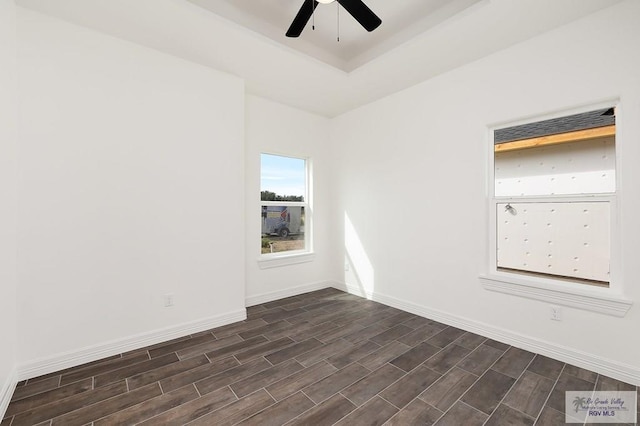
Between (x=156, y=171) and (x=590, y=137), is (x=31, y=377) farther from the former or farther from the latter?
(x=590, y=137)

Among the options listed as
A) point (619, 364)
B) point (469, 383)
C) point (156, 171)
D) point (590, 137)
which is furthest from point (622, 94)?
point (156, 171)

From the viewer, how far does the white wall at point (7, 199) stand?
188 cm

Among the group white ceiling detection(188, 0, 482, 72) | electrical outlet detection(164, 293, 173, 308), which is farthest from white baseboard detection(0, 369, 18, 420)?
white ceiling detection(188, 0, 482, 72)

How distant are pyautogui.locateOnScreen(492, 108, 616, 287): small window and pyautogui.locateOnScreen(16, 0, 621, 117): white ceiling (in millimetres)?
897

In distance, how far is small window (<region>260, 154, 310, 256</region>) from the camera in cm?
406

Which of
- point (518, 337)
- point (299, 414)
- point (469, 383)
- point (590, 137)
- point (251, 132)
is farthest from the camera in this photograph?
point (251, 132)

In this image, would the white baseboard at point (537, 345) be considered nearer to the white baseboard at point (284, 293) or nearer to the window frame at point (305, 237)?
the white baseboard at point (284, 293)

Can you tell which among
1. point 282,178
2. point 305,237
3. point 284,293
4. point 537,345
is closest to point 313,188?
point 282,178

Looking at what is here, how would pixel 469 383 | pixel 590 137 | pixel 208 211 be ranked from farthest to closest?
pixel 208 211
pixel 590 137
pixel 469 383

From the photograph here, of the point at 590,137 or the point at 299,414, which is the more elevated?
the point at 590,137

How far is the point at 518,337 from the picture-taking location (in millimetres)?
2611

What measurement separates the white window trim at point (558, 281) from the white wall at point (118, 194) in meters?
2.73

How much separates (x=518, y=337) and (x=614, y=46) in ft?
8.22

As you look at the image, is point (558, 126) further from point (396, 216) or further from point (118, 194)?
point (118, 194)
